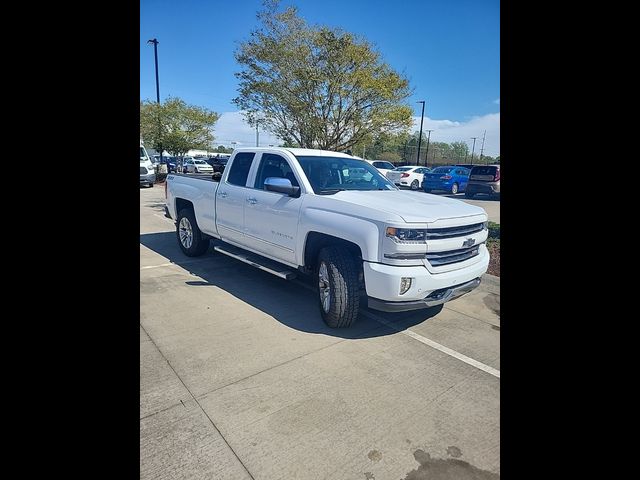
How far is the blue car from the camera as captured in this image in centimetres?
2016

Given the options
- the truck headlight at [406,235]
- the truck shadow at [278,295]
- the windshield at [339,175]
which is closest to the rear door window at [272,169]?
the windshield at [339,175]

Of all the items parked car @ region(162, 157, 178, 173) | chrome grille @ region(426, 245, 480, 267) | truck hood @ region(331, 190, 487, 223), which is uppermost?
parked car @ region(162, 157, 178, 173)

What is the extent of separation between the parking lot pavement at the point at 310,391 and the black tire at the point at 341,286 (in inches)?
7.0

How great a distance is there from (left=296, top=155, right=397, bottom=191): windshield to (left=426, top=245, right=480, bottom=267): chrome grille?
138 cm

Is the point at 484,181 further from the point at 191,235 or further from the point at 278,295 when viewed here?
the point at 278,295

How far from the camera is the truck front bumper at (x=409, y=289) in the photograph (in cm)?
333

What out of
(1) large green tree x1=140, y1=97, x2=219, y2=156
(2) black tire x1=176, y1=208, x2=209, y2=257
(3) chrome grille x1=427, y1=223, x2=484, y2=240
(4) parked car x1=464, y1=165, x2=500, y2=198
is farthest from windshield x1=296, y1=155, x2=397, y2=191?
(1) large green tree x1=140, y1=97, x2=219, y2=156

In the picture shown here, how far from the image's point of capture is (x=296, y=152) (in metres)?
4.87

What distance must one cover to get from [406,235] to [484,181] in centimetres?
1483

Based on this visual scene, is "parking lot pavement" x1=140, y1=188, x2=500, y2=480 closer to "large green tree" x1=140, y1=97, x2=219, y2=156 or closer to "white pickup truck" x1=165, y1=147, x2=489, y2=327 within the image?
"white pickup truck" x1=165, y1=147, x2=489, y2=327

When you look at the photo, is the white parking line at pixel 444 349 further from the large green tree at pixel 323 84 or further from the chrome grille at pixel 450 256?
the large green tree at pixel 323 84
